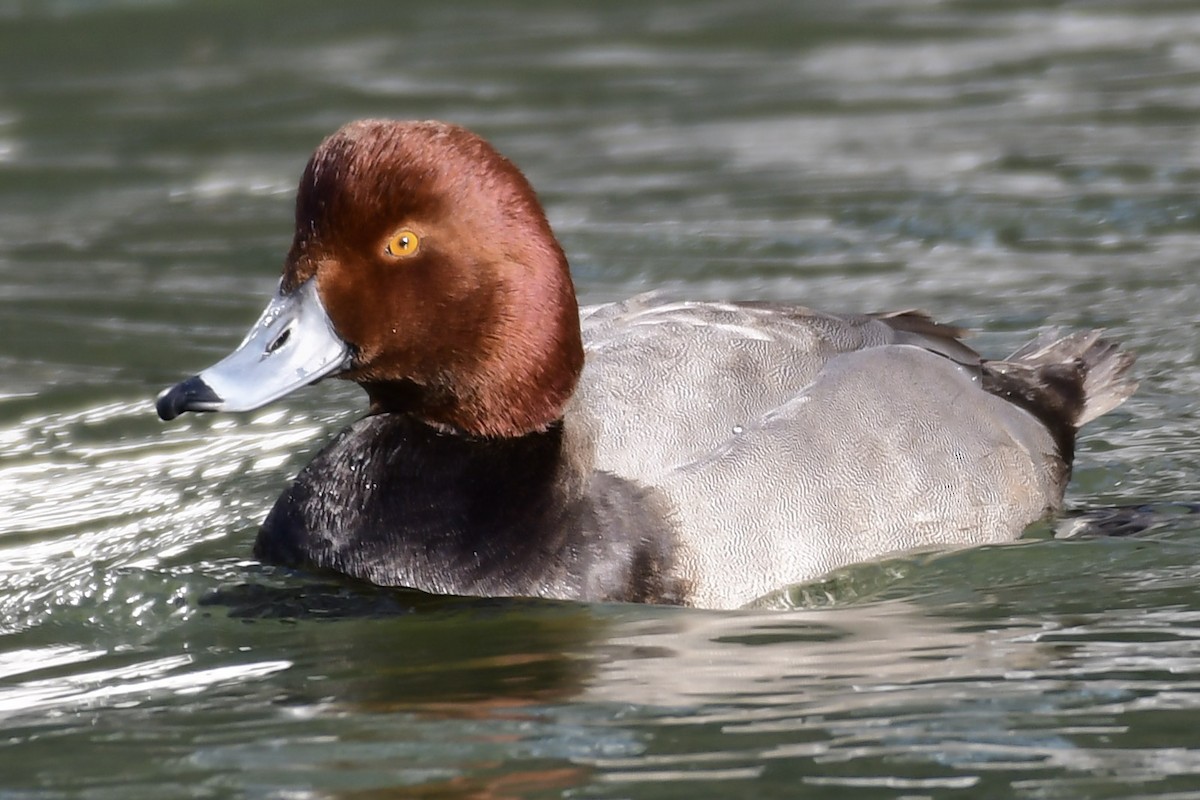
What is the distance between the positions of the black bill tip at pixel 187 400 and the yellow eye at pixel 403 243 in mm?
558

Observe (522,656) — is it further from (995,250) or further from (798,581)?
(995,250)

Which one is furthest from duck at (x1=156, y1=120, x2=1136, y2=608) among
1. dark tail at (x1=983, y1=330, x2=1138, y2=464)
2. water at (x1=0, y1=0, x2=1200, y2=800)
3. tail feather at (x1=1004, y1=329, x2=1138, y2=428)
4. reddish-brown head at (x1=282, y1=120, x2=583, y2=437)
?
tail feather at (x1=1004, y1=329, x2=1138, y2=428)

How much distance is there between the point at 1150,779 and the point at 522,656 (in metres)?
1.54

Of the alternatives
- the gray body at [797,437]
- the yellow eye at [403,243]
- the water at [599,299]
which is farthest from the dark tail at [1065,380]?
the yellow eye at [403,243]

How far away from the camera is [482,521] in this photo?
16.6 ft

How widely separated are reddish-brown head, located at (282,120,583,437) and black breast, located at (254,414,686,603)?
116 millimetres

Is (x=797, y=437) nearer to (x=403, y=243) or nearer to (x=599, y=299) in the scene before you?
(x=403, y=243)

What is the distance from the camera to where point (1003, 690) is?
4.43 meters

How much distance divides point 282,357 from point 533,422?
681 millimetres

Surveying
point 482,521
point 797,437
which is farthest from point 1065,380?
point 482,521

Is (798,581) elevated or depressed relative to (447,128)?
depressed

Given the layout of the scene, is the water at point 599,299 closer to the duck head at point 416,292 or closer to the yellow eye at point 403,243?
the duck head at point 416,292

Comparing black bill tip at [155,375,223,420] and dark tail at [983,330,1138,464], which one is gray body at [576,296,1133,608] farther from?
black bill tip at [155,375,223,420]

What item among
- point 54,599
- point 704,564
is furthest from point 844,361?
point 54,599
